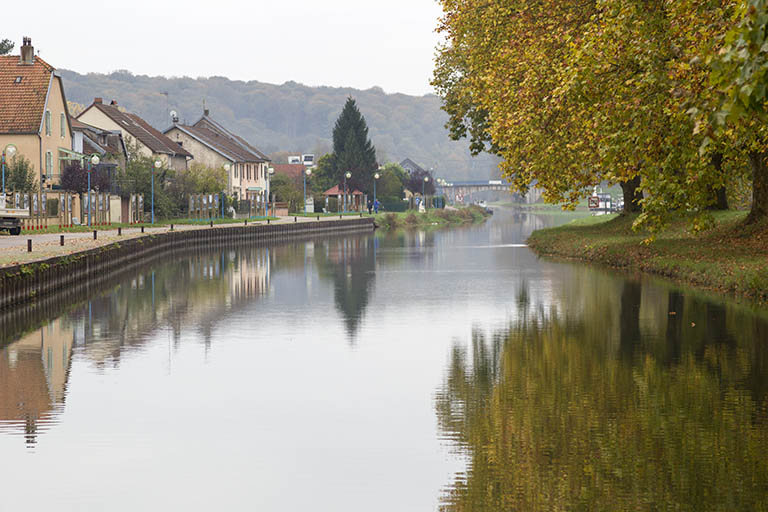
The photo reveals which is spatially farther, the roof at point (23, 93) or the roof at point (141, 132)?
the roof at point (141, 132)

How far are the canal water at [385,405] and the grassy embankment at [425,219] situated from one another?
72.5 m

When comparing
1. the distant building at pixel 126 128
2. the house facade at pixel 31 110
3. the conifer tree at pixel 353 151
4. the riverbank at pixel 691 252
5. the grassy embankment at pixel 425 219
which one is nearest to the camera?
the riverbank at pixel 691 252

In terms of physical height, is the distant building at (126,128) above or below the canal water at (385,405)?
above

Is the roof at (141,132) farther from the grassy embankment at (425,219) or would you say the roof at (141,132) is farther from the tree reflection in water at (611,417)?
the tree reflection in water at (611,417)

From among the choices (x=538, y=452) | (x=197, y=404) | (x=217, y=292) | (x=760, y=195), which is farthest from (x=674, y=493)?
(x=760, y=195)

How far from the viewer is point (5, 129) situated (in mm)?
65188

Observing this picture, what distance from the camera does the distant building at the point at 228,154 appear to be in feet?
370

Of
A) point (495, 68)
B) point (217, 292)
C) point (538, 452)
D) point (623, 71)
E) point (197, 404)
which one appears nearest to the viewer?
point (538, 452)

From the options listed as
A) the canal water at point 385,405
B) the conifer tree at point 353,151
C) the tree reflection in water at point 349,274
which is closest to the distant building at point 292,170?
the conifer tree at point 353,151

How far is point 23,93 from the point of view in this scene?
66812mm

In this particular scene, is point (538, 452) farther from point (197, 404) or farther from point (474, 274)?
point (474, 274)

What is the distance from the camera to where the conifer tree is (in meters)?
134

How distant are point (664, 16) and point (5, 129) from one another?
51.0m

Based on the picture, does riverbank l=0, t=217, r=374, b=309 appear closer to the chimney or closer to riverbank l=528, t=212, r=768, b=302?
riverbank l=528, t=212, r=768, b=302
